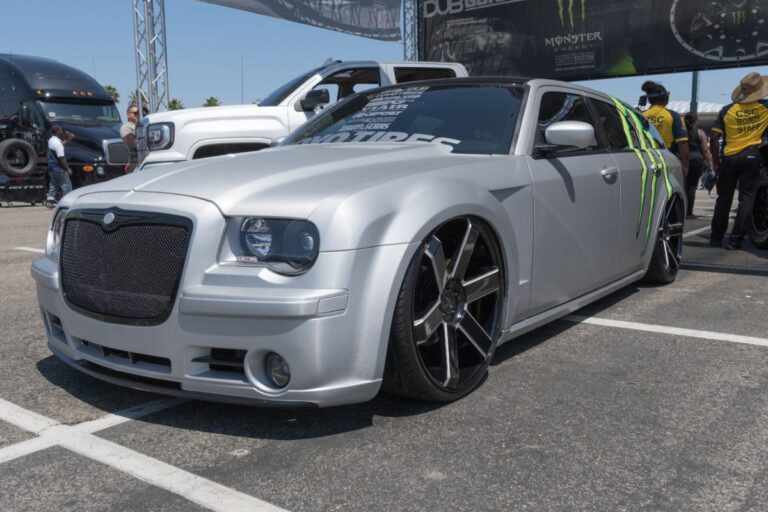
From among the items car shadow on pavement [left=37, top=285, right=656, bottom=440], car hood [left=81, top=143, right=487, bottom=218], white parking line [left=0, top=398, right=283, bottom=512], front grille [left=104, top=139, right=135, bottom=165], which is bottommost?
car shadow on pavement [left=37, top=285, right=656, bottom=440]

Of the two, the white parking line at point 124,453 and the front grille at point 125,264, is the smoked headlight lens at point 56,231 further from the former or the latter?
the white parking line at point 124,453

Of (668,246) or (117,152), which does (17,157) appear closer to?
(117,152)

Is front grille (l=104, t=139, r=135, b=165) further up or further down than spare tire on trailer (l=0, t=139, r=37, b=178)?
further up

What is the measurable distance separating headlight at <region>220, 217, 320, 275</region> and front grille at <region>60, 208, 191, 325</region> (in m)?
0.18

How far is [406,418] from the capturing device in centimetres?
290

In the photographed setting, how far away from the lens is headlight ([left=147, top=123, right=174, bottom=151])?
725 cm

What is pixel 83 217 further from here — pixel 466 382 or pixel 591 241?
pixel 591 241

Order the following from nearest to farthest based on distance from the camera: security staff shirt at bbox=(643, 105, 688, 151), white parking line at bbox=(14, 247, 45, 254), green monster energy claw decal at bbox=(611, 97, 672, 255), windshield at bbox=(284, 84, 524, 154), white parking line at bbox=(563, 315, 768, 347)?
windshield at bbox=(284, 84, 524, 154) → white parking line at bbox=(563, 315, 768, 347) → green monster energy claw decal at bbox=(611, 97, 672, 255) → white parking line at bbox=(14, 247, 45, 254) → security staff shirt at bbox=(643, 105, 688, 151)

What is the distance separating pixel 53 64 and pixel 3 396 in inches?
670

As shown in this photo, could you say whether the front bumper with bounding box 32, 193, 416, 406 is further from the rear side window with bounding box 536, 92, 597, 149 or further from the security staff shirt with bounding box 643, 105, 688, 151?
the security staff shirt with bounding box 643, 105, 688, 151

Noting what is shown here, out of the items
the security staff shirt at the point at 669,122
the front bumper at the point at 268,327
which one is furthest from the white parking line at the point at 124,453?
the security staff shirt at the point at 669,122

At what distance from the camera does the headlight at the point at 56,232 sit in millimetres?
3202

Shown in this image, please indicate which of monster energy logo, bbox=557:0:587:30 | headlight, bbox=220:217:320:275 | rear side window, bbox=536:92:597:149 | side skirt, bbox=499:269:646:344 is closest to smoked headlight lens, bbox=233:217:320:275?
headlight, bbox=220:217:320:275

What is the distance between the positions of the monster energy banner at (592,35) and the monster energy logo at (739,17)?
20mm
